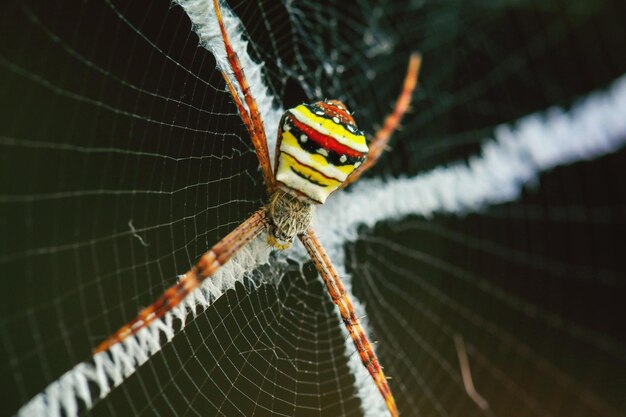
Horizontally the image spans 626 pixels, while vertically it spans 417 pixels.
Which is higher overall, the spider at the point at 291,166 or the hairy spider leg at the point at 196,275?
the spider at the point at 291,166

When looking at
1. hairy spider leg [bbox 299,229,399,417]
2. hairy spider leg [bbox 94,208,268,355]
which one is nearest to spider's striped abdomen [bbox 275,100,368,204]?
hairy spider leg [bbox 94,208,268,355]

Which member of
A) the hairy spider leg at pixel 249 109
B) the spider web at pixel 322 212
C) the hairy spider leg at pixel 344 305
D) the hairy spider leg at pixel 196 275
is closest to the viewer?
the hairy spider leg at pixel 196 275

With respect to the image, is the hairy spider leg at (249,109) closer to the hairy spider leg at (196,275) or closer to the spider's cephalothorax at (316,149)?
the spider's cephalothorax at (316,149)

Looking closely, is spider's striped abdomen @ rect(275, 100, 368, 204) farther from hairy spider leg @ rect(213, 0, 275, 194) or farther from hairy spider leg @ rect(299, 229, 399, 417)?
hairy spider leg @ rect(299, 229, 399, 417)

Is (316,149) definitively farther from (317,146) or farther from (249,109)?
(249,109)

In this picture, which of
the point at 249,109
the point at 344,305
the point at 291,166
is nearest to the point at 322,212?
the point at 344,305

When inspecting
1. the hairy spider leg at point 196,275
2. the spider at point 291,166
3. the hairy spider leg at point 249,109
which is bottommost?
the hairy spider leg at point 196,275

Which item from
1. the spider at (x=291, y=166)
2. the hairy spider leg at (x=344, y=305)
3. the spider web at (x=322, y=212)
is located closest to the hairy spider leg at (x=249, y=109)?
the spider at (x=291, y=166)
